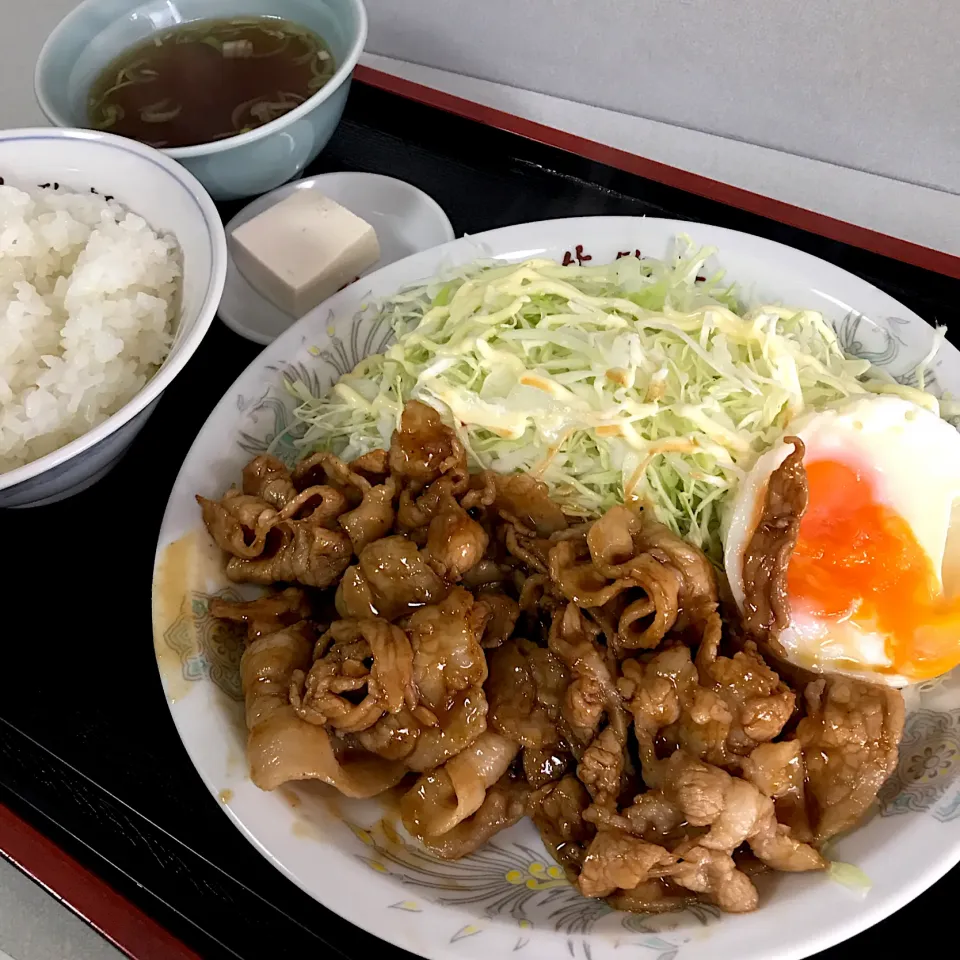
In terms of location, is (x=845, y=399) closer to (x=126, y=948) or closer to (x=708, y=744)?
(x=708, y=744)

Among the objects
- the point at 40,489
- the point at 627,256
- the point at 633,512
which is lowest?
the point at 40,489

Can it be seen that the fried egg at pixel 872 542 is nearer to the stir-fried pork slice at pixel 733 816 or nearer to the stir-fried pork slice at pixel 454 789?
the stir-fried pork slice at pixel 733 816

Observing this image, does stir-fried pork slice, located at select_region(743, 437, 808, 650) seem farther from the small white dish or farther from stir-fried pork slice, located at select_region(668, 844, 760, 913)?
the small white dish

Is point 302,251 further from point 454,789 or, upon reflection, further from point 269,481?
point 454,789

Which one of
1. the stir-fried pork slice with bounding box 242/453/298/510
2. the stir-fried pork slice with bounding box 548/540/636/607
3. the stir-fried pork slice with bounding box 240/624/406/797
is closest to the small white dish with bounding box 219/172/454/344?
the stir-fried pork slice with bounding box 242/453/298/510

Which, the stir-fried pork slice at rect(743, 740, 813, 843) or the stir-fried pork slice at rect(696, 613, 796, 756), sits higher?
the stir-fried pork slice at rect(696, 613, 796, 756)

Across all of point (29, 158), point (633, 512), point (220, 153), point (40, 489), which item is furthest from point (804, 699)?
point (29, 158)

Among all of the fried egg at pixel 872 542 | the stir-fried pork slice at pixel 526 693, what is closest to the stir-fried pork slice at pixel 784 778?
the fried egg at pixel 872 542
